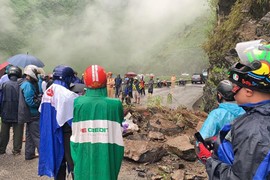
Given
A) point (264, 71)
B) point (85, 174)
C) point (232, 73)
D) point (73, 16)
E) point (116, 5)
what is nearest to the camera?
point (264, 71)

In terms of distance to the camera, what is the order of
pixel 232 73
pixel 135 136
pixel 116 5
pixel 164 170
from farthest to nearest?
1. pixel 116 5
2. pixel 135 136
3. pixel 164 170
4. pixel 232 73

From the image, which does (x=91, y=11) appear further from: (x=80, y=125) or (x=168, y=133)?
(x=80, y=125)

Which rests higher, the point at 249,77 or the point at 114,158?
the point at 249,77

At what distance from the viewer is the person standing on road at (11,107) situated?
665cm

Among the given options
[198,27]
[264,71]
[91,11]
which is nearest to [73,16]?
[91,11]

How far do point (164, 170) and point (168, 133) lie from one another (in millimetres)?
2295

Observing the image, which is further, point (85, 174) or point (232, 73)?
point (85, 174)

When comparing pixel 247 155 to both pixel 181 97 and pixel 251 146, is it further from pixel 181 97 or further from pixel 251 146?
pixel 181 97

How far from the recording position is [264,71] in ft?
5.87

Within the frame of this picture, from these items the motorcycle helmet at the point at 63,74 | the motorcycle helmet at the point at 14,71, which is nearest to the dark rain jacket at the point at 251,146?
the motorcycle helmet at the point at 63,74

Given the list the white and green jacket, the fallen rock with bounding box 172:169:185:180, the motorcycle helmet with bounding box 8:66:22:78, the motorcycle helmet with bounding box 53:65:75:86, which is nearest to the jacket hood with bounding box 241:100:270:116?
the white and green jacket

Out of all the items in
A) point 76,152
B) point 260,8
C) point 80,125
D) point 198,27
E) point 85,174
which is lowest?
point 85,174

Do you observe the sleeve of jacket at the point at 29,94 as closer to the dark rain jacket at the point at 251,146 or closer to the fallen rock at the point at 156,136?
the fallen rock at the point at 156,136

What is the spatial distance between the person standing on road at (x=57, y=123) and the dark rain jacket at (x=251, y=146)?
288 centimetres
